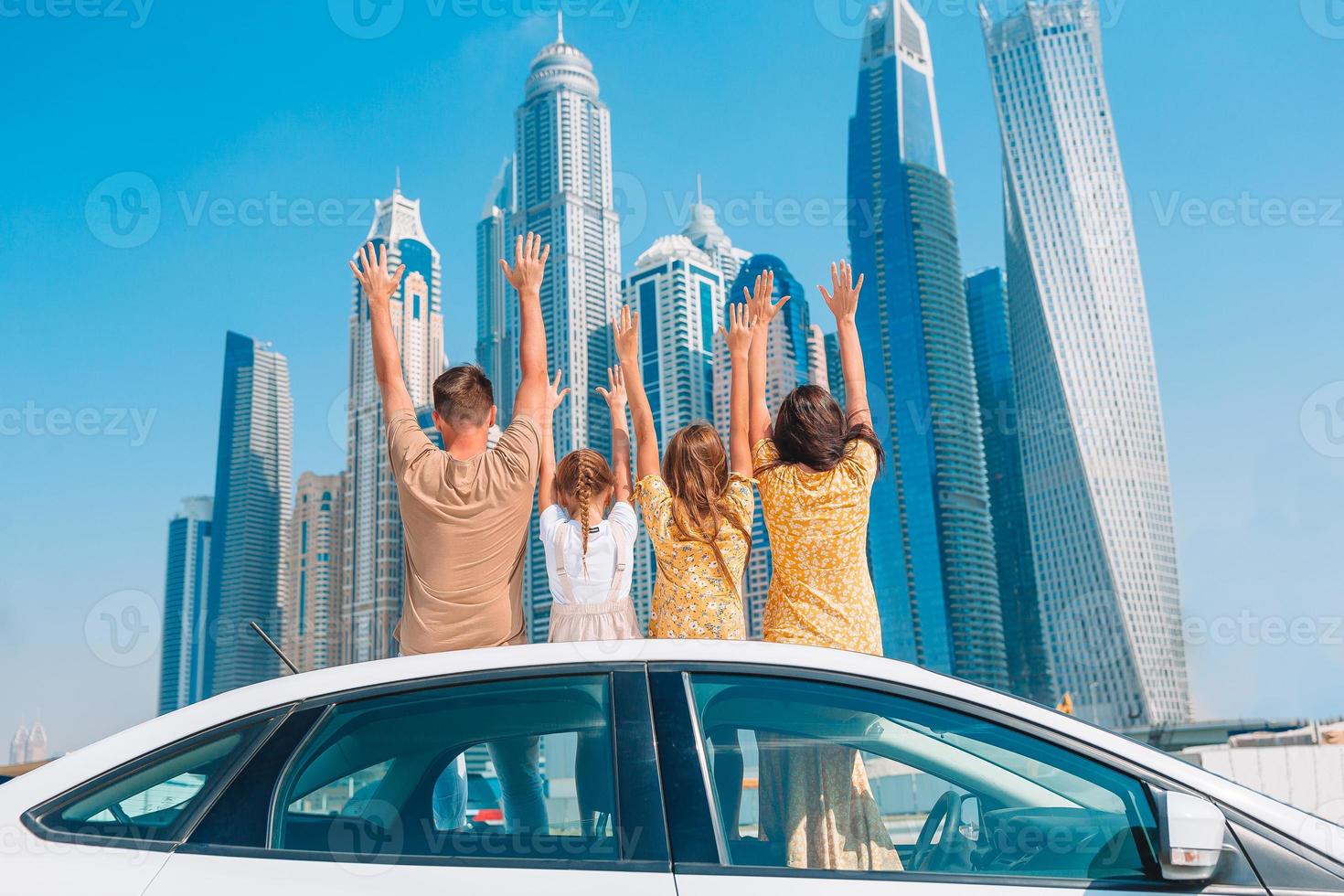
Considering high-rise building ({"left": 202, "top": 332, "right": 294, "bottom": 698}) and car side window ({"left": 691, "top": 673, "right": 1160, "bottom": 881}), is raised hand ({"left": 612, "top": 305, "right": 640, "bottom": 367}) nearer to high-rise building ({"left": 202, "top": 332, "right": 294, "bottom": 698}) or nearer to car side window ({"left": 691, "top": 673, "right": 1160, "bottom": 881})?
car side window ({"left": 691, "top": 673, "right": 1160, "bottom": 881})

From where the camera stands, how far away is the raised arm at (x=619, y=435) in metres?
4.06

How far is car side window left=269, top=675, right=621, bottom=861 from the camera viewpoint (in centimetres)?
203

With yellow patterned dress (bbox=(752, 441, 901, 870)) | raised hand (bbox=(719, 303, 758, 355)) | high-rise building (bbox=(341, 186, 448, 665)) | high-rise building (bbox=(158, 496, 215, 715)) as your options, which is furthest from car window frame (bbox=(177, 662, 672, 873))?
high-rise building (bbox=(158, 496, 215, 715))

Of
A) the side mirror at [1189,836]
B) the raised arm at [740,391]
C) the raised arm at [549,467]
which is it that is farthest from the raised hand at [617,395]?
the side mirror at [1189,836]

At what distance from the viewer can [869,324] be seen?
461 feet

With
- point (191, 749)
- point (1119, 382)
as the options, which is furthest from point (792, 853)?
point (1119, 382)

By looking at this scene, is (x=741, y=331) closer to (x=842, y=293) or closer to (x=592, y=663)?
(x=842, y=293)

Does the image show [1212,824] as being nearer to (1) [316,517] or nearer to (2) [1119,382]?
(2) [1119,382]

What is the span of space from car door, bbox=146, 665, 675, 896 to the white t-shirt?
144cm

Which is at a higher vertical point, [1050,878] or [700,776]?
[700,776]

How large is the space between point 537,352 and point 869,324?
140 meters

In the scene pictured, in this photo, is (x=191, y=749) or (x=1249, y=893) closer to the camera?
(x=1249, y=893)

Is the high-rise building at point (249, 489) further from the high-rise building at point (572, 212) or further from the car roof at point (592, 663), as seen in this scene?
the car roof at point (592, 663)

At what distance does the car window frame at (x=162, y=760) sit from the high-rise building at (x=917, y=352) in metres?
131
